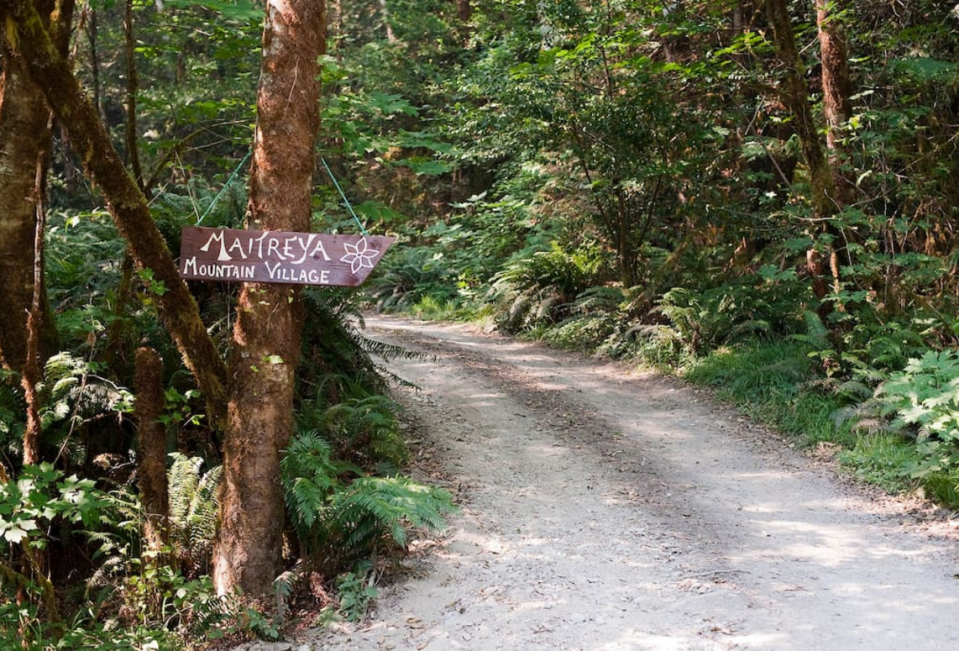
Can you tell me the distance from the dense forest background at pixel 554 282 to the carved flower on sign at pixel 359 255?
49 cm

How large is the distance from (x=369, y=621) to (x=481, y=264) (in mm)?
13713

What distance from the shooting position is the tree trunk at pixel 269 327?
4887 mm

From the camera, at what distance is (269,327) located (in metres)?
4.96

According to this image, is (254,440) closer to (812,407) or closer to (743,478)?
(743,478)

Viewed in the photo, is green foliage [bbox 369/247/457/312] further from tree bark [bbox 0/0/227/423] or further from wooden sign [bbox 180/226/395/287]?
wooden sign [bbox 180/226/395/287]

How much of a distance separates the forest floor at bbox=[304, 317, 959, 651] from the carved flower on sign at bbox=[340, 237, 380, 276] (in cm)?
220

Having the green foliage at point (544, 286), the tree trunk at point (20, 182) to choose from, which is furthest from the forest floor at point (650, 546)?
the green foliage at point (544, 286)

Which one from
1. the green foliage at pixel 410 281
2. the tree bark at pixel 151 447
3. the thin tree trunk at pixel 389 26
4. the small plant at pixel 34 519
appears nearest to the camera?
the small plant at pixel 34 519

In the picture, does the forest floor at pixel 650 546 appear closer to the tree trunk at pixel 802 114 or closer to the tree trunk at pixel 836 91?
the tree trunk at pixel 802 114

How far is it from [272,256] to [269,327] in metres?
0.48

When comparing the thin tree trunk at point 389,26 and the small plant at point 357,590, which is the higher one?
the thin tree trunk at point 389,26

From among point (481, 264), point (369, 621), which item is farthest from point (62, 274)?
point (481, 264)

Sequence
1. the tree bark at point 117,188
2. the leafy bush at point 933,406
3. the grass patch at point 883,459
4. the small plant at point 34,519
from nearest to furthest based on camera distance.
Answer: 1. the small plant at point 34,519
2. the tree bark at point 117,188
3. the leafy bush at point 933,406
4. the grass patch at point 883,459

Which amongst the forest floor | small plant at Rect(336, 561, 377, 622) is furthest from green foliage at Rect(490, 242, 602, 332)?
small plant at Rect(336, 561, 377, 622)
